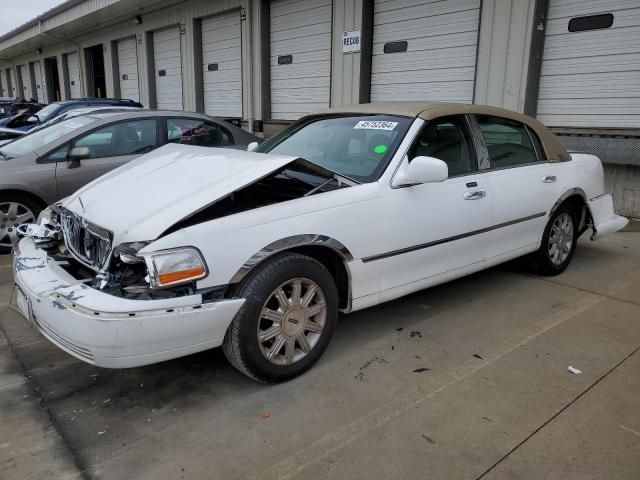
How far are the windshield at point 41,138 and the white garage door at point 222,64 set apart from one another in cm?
817

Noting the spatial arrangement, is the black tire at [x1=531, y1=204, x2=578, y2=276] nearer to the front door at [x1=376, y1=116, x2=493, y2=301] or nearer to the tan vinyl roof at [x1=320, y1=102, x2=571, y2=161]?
the tan vinyl roof at [x1=320, y1=102, x2=571, y2=161]

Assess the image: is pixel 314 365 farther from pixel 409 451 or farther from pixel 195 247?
pixel 195 247

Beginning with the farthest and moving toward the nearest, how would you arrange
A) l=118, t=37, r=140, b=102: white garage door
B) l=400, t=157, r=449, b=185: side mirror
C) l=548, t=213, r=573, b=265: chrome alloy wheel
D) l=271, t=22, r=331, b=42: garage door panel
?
1. l=118, t=37, r=140, b=102: white garage door
2. l=271, t=22, r=331, b=42: garage door panel
3. l=548, t=213, r=573, b=265: chrome alloy wheel
4. l=400, t=157, r=449, b=185: side mirror

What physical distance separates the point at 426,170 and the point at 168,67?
15879 mm

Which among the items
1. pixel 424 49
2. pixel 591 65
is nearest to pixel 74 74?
pixel 424 49

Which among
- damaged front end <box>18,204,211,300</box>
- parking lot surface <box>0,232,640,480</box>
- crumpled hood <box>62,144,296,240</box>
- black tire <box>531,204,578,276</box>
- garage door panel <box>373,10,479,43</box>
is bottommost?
parking lot surface <box>0,232,640,480</box>

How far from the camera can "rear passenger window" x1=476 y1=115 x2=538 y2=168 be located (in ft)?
13.9

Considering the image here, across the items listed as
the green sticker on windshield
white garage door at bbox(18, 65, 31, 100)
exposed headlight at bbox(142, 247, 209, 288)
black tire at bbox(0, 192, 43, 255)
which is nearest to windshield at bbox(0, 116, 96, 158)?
black tire at bbox(0, 192, 43, 255)

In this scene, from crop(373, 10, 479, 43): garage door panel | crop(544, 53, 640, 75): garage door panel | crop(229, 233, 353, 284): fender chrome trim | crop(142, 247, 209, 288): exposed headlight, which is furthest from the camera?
crop(373, 10, 479, 43): garage door panel

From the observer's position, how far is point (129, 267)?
2.72 metres

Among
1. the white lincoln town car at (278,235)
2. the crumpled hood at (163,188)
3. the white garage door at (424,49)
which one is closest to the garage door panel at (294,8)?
the white garage door at (424,49)

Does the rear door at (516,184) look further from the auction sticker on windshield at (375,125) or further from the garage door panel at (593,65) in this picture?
the garage door panel at (593,65)

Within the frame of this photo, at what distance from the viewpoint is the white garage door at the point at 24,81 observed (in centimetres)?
3281

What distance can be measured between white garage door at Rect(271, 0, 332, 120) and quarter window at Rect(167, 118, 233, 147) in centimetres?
511
